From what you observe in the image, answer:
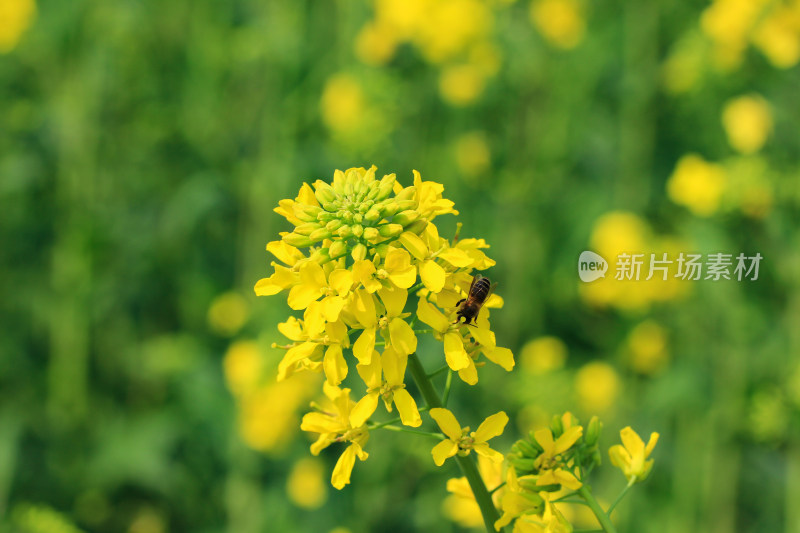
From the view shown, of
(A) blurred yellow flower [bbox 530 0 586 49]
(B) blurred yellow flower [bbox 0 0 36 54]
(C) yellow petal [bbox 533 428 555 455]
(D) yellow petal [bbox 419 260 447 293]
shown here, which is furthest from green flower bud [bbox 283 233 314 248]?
(B) blurred yellow flower [bbox 0 0 36 54]

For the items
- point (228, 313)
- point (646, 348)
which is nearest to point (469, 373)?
point (228, 313)

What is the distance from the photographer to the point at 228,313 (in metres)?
4.47

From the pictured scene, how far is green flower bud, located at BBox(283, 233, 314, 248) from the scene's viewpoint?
133 centimetres

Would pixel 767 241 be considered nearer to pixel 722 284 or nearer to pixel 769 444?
pixel 722 284

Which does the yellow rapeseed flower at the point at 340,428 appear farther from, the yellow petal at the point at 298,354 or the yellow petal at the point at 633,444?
the yellow petal at the point at 633,444

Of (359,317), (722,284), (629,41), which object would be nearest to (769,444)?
(722,284)

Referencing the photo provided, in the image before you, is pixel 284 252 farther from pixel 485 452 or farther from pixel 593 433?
pixel 593 433

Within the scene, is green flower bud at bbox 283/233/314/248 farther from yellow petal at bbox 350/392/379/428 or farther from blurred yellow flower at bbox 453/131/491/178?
blurred yellow flower at bbox 453/131/491/178

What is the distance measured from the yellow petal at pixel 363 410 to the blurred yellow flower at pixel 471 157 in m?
3.58

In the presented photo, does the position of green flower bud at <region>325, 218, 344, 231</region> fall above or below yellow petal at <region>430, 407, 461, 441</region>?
→ above

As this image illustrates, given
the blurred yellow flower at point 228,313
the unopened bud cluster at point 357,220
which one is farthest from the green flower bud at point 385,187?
the blurred yellow flower at point 228,313

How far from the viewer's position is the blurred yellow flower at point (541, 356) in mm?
4098

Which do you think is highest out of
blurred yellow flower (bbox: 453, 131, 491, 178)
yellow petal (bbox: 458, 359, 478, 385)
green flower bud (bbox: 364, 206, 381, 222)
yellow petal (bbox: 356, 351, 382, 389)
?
blurred yellow flower (bbox: 453, 131, 491, 178)

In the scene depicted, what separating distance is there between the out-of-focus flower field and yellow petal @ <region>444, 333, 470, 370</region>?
2.17 m
